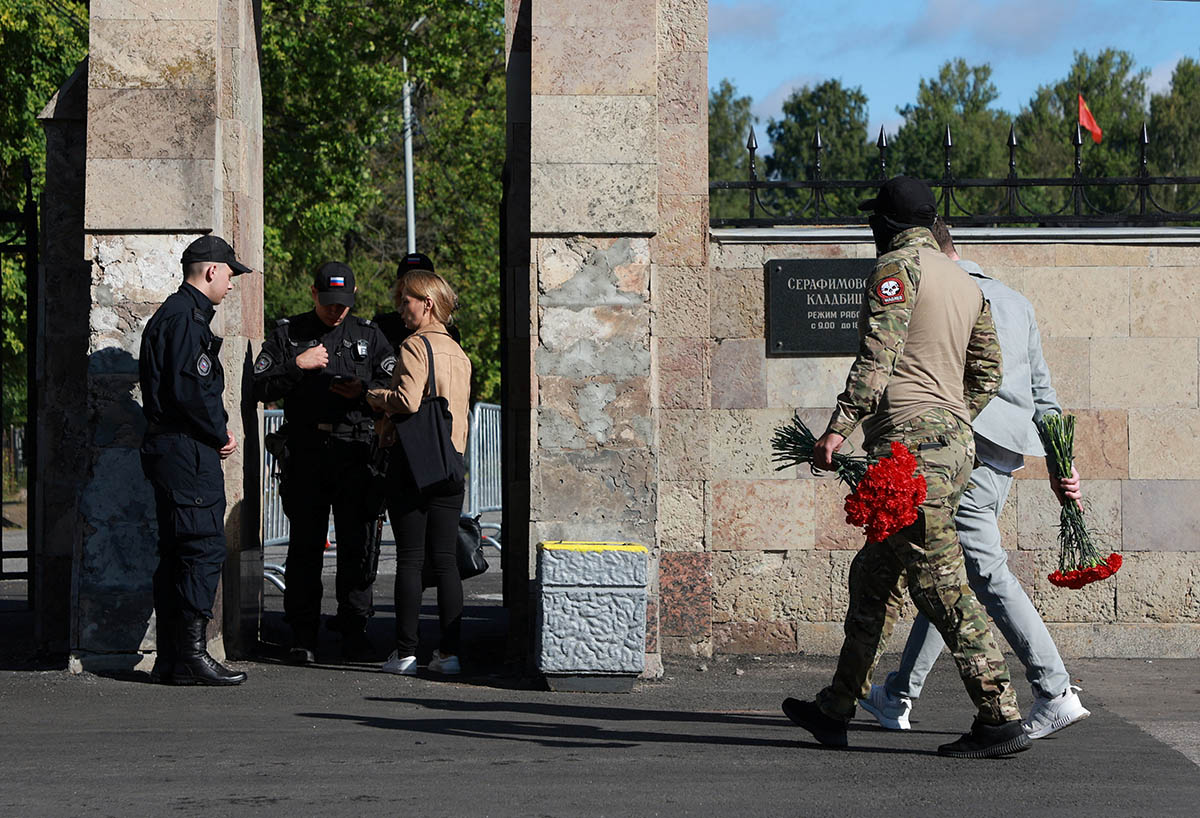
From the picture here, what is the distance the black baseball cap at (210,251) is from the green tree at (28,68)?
894cm

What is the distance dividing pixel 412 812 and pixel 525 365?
3.49 metres

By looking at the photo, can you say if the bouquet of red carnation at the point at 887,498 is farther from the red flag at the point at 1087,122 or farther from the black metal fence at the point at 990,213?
the red flag at the point at 1087,122

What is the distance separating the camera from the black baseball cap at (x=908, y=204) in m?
5.30

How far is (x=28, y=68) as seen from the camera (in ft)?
50.9

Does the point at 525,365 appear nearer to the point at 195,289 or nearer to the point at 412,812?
the point at 195,289

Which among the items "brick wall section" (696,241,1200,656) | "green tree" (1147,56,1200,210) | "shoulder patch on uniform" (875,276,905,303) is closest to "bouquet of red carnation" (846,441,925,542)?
"shoulder patch on uniform" (875,276,905,303)

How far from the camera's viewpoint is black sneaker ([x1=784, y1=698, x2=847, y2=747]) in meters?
5.35

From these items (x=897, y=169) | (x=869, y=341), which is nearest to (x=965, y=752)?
(x=869, y=341)

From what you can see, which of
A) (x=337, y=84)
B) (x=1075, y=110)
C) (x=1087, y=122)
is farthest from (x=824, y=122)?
(x=1087, y=122)

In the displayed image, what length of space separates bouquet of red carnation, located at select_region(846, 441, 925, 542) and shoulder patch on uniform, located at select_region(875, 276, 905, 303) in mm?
528

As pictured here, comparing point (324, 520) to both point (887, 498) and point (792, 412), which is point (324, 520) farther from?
point (887, 498)

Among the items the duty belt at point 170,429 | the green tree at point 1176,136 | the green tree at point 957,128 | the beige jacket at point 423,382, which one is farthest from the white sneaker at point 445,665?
the green tree at point 1176,136

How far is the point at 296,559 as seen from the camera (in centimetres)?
734

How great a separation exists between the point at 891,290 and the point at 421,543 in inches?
110
